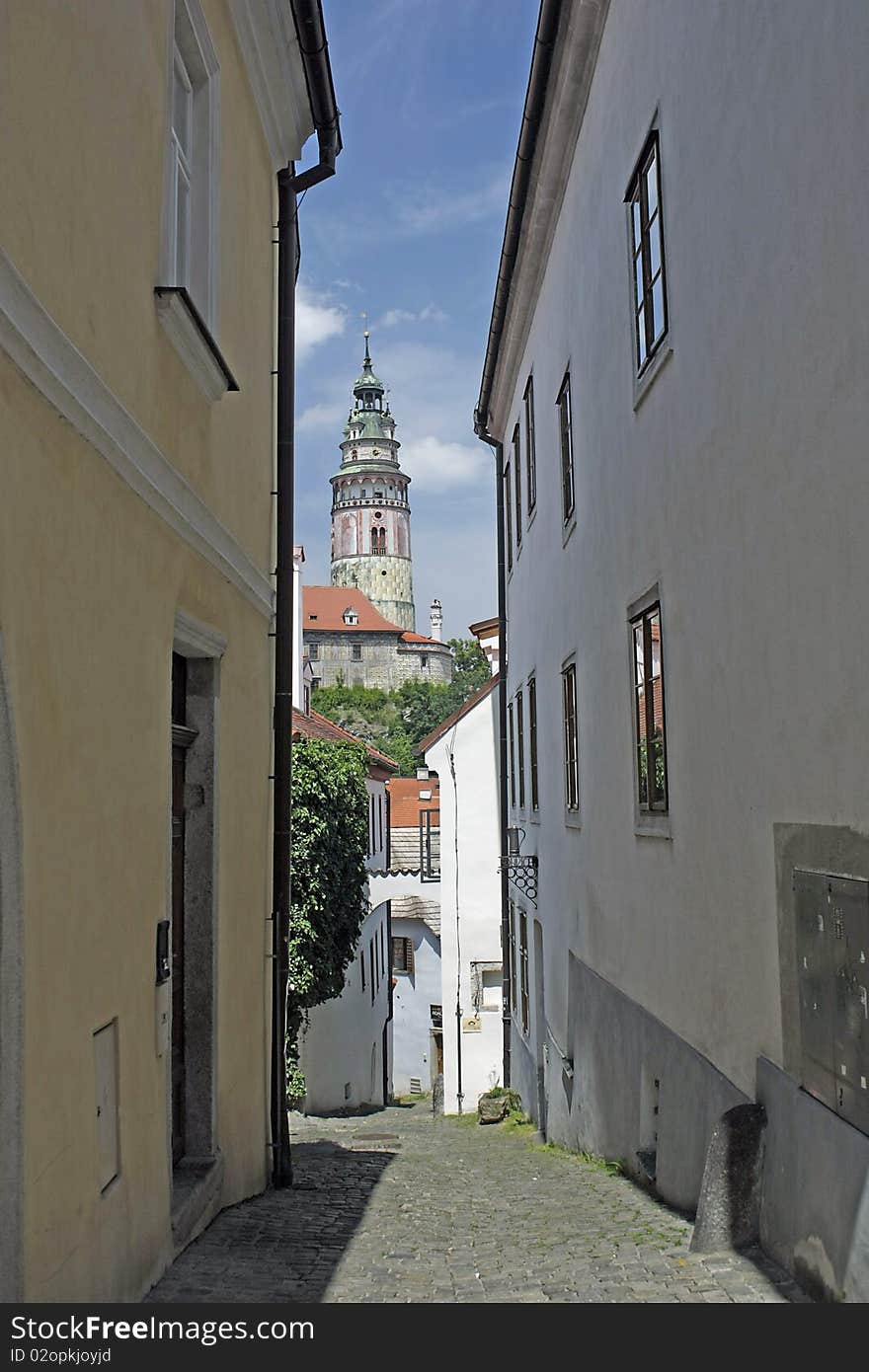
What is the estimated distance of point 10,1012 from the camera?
354 centimetres

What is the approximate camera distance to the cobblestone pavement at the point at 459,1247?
4.80 meters

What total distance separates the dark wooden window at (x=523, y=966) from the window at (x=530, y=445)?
579 centimetres

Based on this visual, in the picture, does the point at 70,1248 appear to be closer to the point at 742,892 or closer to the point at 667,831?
the point at 742,892

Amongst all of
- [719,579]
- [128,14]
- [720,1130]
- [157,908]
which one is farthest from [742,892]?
[128,14]

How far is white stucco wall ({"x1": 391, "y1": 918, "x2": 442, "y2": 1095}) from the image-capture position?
135 feet

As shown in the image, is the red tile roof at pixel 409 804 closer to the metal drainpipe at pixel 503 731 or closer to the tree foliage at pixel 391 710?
the metal drainpipe at pixel 503 731

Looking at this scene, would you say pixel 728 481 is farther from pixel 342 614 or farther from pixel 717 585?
pixel 342 614

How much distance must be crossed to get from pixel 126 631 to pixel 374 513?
440ft

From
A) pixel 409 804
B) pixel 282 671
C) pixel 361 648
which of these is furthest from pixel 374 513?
pixel 282 671

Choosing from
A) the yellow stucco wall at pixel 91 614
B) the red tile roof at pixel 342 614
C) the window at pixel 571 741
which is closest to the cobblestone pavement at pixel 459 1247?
the yellow stucco wall at pixel 91 614

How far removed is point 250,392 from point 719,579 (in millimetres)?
3370

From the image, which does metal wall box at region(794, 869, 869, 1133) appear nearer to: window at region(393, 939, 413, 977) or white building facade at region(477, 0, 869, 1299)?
white building facade at region(477, 0, 869, 1299)

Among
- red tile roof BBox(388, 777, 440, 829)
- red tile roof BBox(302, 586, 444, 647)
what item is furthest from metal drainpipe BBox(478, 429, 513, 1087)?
red tile roof BBox(302, 586, 444, 647)

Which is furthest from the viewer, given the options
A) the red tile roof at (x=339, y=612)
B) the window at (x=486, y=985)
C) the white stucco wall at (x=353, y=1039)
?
the red tile roof at (x=339, y=612)
